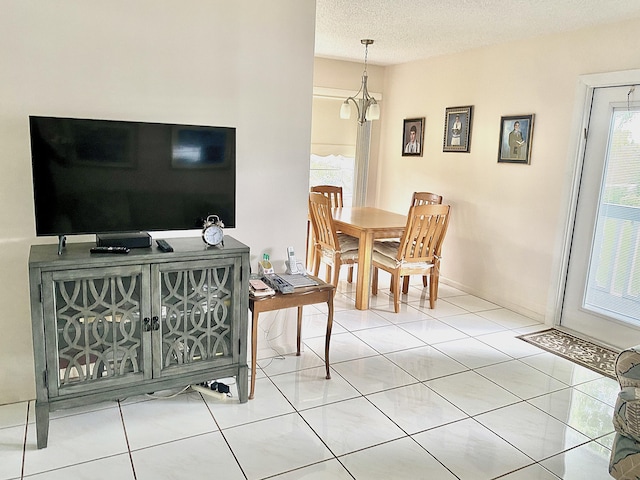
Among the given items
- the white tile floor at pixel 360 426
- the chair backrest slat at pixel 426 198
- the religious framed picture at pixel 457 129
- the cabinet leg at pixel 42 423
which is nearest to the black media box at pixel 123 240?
the cabinet leg at pixel 42 423

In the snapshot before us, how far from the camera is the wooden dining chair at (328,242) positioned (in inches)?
168

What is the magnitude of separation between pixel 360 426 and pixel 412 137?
3786 millimetres

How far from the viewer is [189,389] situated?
8.78 feet

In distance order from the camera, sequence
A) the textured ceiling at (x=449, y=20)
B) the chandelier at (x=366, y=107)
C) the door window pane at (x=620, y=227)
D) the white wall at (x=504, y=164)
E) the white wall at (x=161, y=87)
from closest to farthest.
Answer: the white wall at (x=161, y=87)
the textured ceiling at (x=449, y=20)
the door window pane at (x=620, y=227)
the white wall at (x=504, y=164)
the chandelier at (x=366, y=107)

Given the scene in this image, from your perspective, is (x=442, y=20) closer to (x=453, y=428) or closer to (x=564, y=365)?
(x=564, y=365)

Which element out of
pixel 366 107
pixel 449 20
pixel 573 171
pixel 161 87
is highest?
pixel 449 20

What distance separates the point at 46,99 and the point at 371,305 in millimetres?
3004

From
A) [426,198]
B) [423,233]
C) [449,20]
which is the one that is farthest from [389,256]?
[449,20]

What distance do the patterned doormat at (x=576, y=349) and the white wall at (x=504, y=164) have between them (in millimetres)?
368

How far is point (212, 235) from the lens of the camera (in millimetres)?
2428

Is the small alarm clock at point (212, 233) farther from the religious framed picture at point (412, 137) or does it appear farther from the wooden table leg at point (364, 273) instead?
the religious framed picture at point (412, 137)

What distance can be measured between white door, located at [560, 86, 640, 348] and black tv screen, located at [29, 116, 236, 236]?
274 cm

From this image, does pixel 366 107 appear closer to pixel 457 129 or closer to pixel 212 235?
pixel 457 129

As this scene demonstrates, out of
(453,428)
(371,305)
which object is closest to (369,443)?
(453,428)
